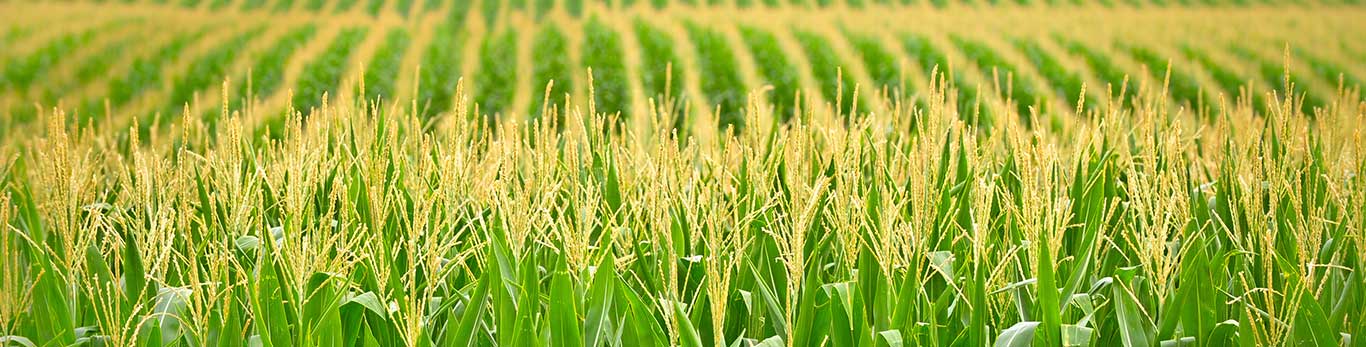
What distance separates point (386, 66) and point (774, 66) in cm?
517

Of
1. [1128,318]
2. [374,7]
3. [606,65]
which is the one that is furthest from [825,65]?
[374,7]

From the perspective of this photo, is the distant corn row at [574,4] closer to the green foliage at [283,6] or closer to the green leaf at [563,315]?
the green foliage at [283,6]

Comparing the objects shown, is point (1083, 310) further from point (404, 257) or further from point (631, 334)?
point (404, 257)

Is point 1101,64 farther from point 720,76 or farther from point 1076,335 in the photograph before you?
point 1076,335

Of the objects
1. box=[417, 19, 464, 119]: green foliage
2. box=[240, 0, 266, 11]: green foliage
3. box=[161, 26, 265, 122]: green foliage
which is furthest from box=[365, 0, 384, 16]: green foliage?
box=[161, 26, 265, 122]: green foliage

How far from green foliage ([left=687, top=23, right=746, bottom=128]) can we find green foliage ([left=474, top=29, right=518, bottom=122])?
220 cm

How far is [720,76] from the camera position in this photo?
14.4m

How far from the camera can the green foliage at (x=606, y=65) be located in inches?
500

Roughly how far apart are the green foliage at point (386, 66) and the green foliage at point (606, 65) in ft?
7.58

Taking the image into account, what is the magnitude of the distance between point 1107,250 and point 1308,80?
505 inches

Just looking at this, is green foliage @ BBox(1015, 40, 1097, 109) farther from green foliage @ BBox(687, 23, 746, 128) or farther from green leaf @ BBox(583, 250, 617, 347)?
green leaf @ BBox(583, 250, 617, 347)

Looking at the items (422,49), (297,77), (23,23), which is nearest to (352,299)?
(297,77)

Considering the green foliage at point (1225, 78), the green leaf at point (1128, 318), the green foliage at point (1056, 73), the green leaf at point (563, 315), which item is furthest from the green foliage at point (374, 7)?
the green leaf at point (1128, 318)

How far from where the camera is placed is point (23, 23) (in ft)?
71.9
